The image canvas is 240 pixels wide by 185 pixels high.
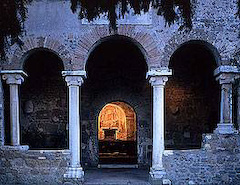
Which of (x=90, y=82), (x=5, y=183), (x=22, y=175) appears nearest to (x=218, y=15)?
(x=90, y=82)

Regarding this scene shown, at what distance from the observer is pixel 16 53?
25.7 feet

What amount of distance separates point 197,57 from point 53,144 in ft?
19.3

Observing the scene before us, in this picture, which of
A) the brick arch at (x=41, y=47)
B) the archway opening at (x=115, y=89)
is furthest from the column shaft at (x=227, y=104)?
the brick arch at (x=41, y=47)

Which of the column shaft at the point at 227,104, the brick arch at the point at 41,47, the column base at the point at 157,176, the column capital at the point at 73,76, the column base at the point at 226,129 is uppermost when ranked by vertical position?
the brick arch at the point at 41,47

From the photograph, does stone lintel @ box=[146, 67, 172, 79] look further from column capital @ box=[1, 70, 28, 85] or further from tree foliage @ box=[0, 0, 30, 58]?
tree foliage @ box=[0, 0, 30, 58]

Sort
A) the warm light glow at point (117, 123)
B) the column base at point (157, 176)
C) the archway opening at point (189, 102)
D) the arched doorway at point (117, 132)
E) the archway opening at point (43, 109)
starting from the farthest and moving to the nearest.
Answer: the warm light glow at point (117, 123), the arched doorway at point (117, 132), the archway opening at point (189, 102), the archway opening at point (43, 109), the column base at point (157, 176)

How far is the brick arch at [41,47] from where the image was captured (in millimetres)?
7836

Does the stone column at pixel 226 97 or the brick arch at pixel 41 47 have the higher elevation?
the brick arch at pixel 41 47

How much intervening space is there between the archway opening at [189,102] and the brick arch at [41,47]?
419cm

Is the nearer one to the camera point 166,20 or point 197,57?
point 166,20

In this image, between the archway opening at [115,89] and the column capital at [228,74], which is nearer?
the column capital at [228,74]

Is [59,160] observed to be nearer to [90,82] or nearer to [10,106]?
[10,106]

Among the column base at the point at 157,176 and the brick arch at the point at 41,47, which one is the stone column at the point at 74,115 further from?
the column base at the point at 157,176

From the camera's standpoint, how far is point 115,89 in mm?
10516
